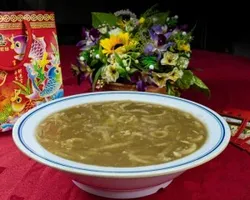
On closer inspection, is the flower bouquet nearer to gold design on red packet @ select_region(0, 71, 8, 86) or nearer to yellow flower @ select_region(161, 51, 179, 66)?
yellow flower @ select_region(161, 51, 179, 66)

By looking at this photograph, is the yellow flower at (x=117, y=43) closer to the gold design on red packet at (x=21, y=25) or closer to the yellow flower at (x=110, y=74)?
the yellow flower at (x=110, y=74)

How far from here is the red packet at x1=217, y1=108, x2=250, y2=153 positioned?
0.96 m

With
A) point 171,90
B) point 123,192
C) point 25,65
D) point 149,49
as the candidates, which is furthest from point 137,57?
point 123,192

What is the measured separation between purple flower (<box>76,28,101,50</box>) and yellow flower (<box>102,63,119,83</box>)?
13 centimetres

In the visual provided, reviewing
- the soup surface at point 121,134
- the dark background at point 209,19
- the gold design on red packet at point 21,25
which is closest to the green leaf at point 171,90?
the soup surface at point 121,134

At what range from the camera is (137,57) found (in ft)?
3.81

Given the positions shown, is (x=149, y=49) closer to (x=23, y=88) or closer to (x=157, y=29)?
(x=157, y=29)

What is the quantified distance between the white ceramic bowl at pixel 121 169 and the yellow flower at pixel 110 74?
0.27 meters

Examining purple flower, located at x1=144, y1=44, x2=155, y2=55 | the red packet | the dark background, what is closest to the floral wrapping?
purple flower, located at x1=144, y1=44, x2=155, y2=55

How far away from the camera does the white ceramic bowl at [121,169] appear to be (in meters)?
0.60

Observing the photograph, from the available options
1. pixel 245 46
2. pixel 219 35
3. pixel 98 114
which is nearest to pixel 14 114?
pixel 98 114

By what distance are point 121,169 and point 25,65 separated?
54 centimetres

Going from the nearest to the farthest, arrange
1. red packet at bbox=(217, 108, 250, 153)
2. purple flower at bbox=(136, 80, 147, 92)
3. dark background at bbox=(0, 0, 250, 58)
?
red packet at bbox=(217, 108, 250, 153)
purple flower at bbox=(136, 80, 147, 92)
dark background at bbox=(0, 0, 250, 58)

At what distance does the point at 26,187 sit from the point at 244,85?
3.11ft
